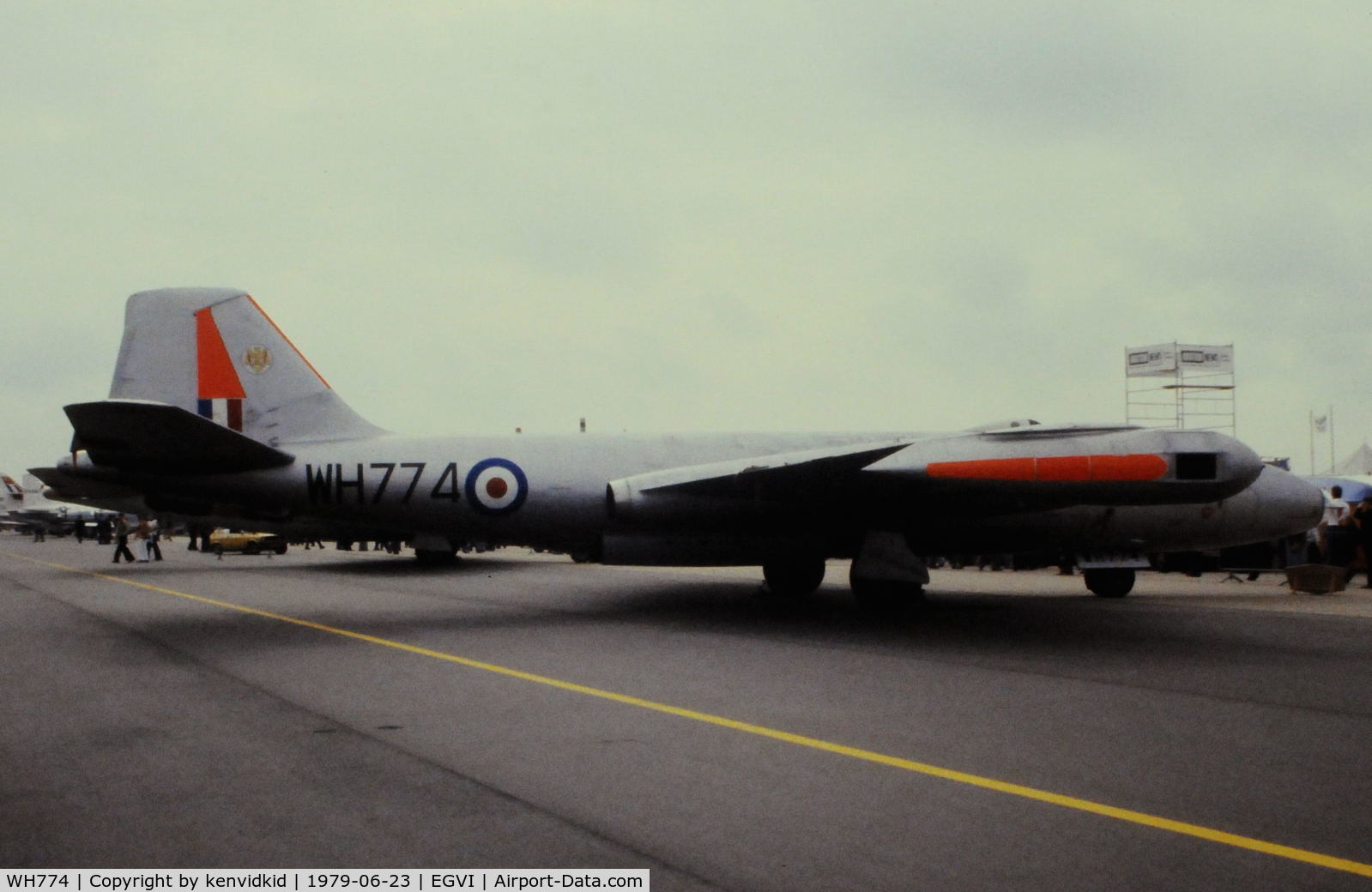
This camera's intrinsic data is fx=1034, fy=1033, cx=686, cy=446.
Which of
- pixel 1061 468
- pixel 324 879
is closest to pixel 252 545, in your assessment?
pixel 1061 468

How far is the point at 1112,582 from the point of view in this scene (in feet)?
55.9

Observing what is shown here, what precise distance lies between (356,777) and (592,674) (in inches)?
142

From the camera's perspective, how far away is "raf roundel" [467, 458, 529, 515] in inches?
527

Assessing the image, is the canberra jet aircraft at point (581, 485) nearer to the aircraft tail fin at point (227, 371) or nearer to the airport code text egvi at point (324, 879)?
the aircraft tail fin at point (227, 371)

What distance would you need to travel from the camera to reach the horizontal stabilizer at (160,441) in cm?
1075

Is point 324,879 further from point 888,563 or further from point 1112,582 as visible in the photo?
point 1112,582

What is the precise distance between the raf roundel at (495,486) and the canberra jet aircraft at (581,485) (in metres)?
0.02

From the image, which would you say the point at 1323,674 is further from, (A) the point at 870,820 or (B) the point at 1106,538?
(A) the point at 870,820

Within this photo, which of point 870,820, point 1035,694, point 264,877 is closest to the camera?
point 264,877

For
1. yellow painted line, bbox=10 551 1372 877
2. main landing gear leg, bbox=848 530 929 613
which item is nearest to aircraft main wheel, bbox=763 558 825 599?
main landing gear leg, bbox=848 530 929 613

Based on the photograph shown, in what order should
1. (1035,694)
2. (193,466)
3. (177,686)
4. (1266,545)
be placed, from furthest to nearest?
(1266,545), (193,466), (177,686), (1035,694)

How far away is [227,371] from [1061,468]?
10.6 meters

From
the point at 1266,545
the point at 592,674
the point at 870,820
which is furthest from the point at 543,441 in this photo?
the point at 1266,545

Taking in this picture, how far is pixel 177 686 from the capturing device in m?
8.57
